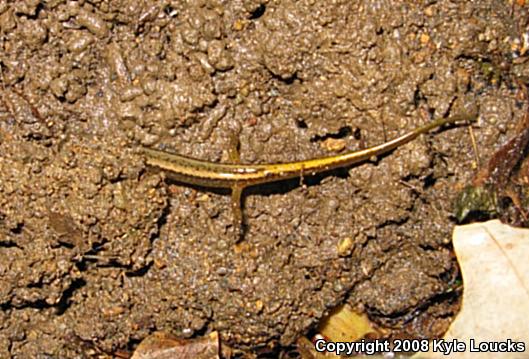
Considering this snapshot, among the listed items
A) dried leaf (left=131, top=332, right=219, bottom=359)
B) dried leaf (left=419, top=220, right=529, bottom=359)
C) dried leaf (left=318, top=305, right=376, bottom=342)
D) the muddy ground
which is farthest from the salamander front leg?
dried leaf (left=419, top=220, right=529, bottom=359)

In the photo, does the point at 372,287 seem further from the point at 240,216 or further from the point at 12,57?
the point at 12,57

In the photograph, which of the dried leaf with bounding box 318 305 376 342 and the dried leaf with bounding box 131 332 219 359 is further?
the dried leaf with bounding box 318 305 376 342

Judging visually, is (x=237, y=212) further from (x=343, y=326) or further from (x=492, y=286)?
(x=492, y=286)

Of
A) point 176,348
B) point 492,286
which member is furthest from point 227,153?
point 492,286

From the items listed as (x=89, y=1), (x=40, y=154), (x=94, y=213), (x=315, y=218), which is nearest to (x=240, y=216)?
(x=315, y=218)

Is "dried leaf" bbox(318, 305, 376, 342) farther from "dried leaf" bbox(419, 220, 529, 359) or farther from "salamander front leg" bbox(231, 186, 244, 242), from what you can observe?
"salamander front leg" bbox(231, 186, 244, 242)

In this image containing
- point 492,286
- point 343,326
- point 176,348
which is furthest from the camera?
point 343,326

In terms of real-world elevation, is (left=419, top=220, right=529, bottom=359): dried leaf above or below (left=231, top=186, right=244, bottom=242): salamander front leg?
below

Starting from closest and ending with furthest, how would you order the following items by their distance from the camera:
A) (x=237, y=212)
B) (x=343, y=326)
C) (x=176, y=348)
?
(x=237, y=212) < (x=176, y=348) < (x=343, y=326)
